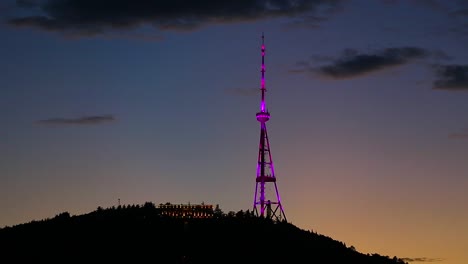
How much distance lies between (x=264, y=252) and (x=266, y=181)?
47.0 feet

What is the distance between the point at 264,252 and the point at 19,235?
166 feet

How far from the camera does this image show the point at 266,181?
19150cm

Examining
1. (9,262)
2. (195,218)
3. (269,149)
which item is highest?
(269,149)

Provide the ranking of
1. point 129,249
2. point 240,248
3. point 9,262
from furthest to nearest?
point 240,248
point 129,249
point 9,262

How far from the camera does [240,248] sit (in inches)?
7539

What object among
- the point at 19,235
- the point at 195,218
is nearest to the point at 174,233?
the point at 195,218

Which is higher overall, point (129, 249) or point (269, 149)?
point (269, 149)

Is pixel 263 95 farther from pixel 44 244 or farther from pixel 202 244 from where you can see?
pixel 44 244

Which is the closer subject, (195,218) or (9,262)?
(9,262)

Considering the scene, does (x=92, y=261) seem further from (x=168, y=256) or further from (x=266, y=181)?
(x=266, y=181)

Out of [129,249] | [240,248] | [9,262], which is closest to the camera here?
[9,262]

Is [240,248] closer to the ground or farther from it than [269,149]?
closer to the ground

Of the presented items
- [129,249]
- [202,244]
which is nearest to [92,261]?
[129,249]

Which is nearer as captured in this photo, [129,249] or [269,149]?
[129,249]
